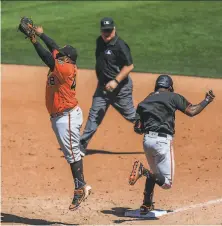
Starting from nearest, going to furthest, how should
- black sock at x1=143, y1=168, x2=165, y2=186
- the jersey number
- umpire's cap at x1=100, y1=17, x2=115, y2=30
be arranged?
black sock at x1=143, y1=168, x2=165, y2=186, the jersey number, umpire's cap at x1=100, y1=17, x2=115, y2=30

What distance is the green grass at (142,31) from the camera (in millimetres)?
17219

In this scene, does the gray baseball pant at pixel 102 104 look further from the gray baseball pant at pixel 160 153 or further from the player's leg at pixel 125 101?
the gray baseball pant at pixel 160 153

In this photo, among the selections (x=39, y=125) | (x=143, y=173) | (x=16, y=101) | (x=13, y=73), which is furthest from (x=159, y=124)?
(x=13, y=73)

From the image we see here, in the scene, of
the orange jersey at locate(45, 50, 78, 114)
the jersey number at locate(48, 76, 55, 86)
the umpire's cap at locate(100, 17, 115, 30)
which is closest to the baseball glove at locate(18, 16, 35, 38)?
the orange jersey at locate(45, 50, 78, 114)

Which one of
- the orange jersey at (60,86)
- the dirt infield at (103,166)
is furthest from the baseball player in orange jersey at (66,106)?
the dirt infield at (103,166)

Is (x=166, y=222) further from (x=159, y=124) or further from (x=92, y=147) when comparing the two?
(x=92, y=147)

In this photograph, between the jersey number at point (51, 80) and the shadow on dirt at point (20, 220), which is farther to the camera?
the shadow on dirt at point (20, 220)

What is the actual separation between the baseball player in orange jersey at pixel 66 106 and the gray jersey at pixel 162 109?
0.92 m

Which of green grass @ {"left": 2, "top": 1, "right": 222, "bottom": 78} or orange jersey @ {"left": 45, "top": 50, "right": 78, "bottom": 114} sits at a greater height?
orange jersey @ {"left": 45, "top": 50, "right": 78, "bottom": 114}

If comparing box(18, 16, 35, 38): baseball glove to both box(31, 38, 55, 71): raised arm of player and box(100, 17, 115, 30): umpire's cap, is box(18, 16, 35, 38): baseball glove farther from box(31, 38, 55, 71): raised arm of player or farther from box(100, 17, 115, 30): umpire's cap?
box(100, 17, 115, 30): umpire's cap

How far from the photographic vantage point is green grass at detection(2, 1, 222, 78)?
1722 centimetres

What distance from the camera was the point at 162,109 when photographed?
8.82 meters

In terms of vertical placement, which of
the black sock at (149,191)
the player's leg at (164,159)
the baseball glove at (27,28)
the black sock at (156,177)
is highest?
the baseball glove at (27,28)

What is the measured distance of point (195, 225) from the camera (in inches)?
333
